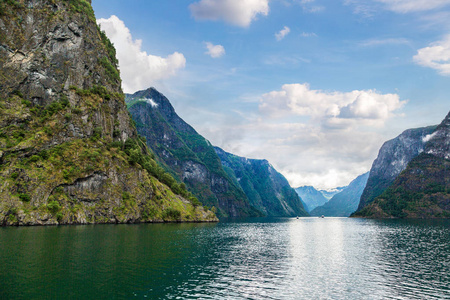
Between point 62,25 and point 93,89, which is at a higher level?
point 62,25

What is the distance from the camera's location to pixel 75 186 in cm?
14938

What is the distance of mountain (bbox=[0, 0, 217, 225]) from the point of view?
133 metres

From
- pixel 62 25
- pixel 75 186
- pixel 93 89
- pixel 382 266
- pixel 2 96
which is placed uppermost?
pixel 62 25

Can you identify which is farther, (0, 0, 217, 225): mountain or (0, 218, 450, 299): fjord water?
(0, 0, 217, 225): mountain

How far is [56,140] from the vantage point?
155625mm

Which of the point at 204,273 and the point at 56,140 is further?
the point at 56,140

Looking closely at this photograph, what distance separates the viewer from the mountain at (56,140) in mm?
132625

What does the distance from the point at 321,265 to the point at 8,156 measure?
→ 463 ft

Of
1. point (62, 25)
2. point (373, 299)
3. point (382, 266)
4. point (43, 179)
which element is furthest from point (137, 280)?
point (62, 25)

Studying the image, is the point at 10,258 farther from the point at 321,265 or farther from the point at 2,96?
the point at 2,96

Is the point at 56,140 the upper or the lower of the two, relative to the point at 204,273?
upper

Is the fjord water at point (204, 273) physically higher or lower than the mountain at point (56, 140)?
lower

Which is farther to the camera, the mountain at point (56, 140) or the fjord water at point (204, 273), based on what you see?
the mountain at point (56, 140)

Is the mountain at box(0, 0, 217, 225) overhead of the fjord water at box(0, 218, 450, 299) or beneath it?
overhead
